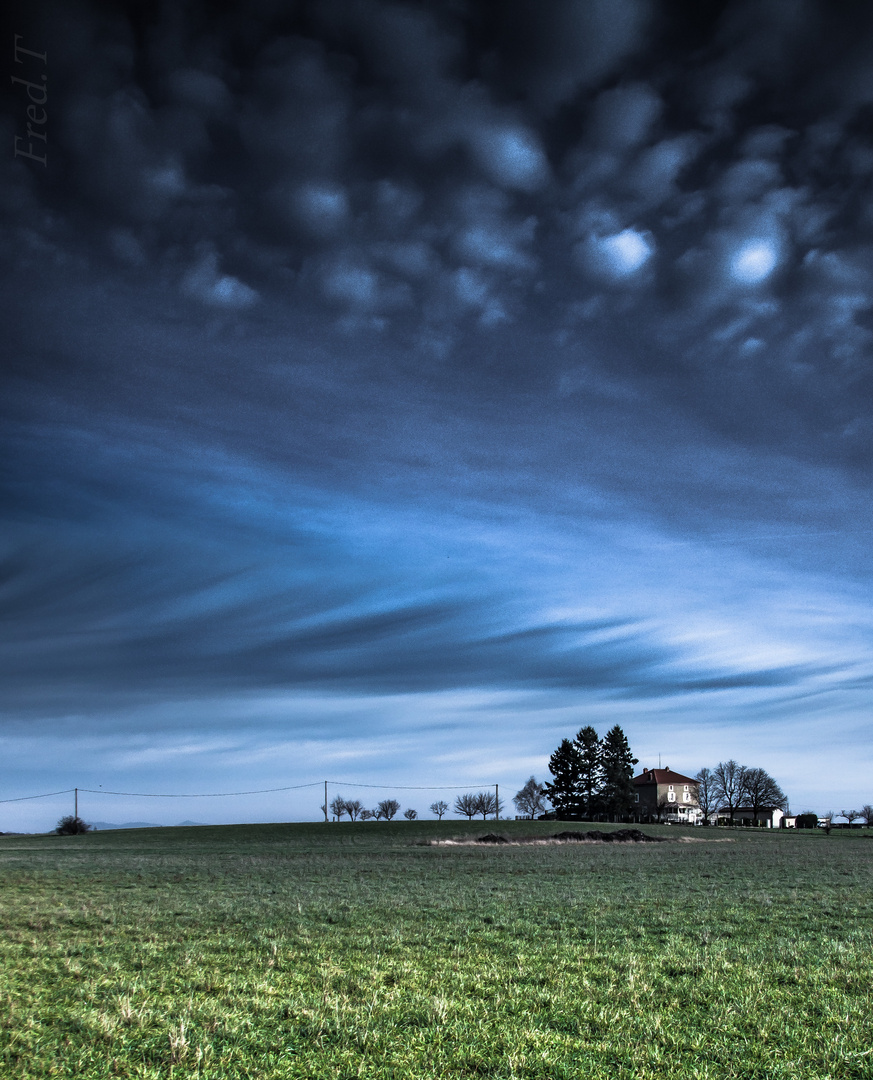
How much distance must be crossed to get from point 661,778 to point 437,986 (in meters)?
167

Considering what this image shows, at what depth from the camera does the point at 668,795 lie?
156 meters

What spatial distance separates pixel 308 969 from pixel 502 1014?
351cm

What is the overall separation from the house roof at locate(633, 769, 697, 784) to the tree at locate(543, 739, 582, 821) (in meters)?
41.4

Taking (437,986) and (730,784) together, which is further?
(730,784)

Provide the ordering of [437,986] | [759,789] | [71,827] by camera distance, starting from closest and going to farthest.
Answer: [437,986]
[71,827]
[759,789]

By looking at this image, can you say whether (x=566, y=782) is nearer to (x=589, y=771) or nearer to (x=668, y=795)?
(x=589, y=771)

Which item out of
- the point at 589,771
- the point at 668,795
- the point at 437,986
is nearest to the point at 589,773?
the point at 589,771

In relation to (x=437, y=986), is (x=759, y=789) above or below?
below

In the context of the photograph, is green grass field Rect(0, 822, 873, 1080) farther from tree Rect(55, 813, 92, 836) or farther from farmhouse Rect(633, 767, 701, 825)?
farmhouse Rect(633, 767, 701, 825)

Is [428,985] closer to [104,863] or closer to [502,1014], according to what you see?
[502,1014]

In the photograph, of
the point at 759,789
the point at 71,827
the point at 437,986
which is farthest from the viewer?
the point at 759,789

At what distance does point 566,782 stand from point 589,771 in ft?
14.4

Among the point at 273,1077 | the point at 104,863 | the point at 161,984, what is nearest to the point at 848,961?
the point at 273,1077

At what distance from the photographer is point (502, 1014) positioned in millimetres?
8008
